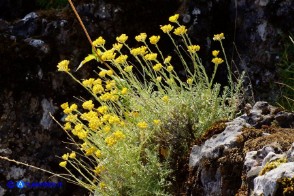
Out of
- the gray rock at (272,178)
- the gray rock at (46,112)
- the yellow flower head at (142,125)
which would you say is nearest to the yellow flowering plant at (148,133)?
the yellow flower head at (142,125)

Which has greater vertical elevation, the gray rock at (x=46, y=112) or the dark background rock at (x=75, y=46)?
the dark background rock at (x=75, y=46)

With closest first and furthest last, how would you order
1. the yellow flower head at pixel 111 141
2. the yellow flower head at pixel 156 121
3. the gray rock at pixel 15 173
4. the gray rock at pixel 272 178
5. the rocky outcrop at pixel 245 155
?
1. the gray rock at pixel 272 178
2. the rocky outcrop at pixel 245 155
3. the yellow flower head at pixel 111 141
4. the yellow flower head at pixel 156 121
5. the gray rock at pixel 15 173

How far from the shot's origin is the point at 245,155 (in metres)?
2.68

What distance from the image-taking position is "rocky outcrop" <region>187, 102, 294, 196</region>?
238 cm

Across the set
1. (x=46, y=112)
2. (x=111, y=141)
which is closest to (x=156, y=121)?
(x=111, y=141)

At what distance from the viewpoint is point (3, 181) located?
16.1 feet

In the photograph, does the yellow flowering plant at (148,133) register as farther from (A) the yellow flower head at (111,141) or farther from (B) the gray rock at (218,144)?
(B) the gray rock at (218,144)

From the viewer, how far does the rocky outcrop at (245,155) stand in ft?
7.80

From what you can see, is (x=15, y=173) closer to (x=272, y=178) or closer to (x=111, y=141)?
(x=111, y=141)

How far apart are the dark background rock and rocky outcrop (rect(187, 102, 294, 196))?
190cm

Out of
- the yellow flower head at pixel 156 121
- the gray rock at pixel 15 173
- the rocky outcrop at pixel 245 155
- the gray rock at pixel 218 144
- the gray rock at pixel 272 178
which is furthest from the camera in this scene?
the gray rock at pixel 15 173

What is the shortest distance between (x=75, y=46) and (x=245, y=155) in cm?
280

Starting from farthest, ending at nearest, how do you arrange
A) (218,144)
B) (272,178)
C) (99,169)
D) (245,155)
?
(99,169), (218,144), (245,155), (272,178)

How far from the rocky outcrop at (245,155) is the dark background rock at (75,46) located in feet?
6.24
